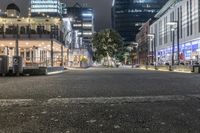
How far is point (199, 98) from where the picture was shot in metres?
11.3

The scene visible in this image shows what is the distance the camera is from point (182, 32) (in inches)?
3967

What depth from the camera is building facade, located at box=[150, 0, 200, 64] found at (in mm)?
85688

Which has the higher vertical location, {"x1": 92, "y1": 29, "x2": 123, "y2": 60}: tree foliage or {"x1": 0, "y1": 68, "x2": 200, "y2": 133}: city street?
{"x1": 92, "y1": 29, "x2": 123, "y2": 60}: tree foliage

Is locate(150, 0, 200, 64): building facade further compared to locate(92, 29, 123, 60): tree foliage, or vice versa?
locate(92, 29, 123, 60): tree foliage

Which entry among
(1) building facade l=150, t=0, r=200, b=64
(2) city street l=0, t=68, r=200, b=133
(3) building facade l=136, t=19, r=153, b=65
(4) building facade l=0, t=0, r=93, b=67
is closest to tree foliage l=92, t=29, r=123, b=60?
(1) building facade l=150, t=0, r=200, b=64

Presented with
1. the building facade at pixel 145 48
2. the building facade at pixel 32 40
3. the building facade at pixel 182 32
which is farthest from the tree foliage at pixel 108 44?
the building facade at pixel 145 48

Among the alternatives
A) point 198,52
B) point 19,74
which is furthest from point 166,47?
point 19,74

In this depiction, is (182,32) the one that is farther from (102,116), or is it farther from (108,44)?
(102,116)

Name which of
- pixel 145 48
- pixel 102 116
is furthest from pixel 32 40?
pixel 145 48

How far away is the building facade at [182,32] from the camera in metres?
85.7

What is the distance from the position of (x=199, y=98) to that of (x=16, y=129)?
635 centimetres

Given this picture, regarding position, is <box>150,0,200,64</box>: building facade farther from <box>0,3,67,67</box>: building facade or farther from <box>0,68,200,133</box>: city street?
<box>0,68,200,133</box>: city street

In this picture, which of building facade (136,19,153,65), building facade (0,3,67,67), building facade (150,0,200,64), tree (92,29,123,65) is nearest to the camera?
building facade (0,3,67,67)

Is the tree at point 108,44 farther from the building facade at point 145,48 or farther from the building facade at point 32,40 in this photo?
the building facade at point 145,48
